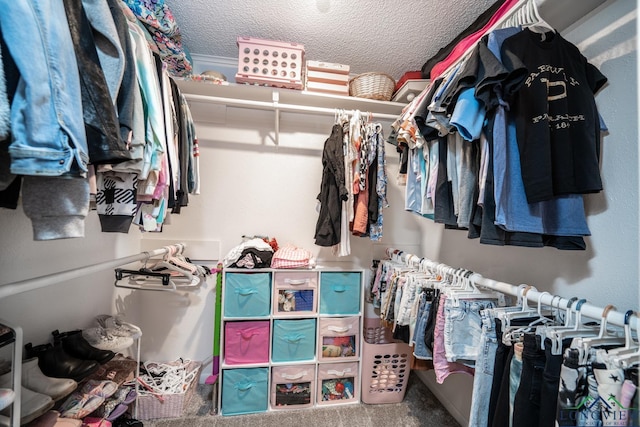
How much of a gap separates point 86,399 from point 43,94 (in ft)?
4.13

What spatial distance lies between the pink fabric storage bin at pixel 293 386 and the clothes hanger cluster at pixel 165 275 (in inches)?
31.5

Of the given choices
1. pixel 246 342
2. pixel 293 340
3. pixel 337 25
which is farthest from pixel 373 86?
pixel 246 342

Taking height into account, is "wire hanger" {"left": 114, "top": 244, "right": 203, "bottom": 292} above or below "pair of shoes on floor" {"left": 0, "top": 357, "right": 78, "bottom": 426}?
above

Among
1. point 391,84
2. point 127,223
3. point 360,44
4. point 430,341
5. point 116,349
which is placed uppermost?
point 360,44

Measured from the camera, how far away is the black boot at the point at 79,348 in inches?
44.4

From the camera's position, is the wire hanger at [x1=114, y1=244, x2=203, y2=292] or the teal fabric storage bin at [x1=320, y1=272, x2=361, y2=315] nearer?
the wire hanger at [x1=114, y1=244, x2=203, y2=292]

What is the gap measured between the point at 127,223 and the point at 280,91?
1.24m

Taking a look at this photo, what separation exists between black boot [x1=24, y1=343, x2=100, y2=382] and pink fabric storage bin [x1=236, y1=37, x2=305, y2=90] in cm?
165

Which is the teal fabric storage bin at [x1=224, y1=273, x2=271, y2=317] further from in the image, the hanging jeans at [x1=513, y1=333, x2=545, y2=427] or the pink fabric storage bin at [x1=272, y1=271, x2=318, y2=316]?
the hanging jeans at [x1=513, y1=333, x2=545, y2=427]

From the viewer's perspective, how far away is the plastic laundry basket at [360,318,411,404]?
1735 mm

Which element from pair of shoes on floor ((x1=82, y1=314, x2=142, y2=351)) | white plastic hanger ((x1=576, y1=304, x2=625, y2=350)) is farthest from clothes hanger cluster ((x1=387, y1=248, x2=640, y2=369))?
pair of shoes on floor ((x1=82, y1=314, x2=142, y2=351))

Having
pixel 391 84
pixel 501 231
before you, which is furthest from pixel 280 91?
pixel 501 231

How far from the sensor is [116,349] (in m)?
1.28

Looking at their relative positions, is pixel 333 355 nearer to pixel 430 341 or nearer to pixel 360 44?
pixel 430 341
